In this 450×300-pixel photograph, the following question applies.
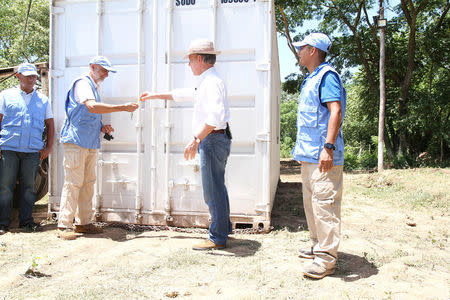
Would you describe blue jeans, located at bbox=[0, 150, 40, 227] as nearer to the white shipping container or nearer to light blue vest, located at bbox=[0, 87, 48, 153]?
light blue vest, located at bbox=[0, 87, 48, 153]

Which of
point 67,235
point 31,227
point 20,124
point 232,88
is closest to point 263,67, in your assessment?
point 232,88

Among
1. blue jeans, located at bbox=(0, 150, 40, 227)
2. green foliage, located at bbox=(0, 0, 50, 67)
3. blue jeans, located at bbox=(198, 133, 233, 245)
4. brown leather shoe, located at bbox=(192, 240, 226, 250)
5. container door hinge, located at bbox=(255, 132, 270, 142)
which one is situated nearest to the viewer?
blue jeans, located at bbox=(198, 133, 233, 245)

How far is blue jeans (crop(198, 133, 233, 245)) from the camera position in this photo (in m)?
3.60

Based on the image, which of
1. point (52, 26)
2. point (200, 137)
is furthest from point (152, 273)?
point (52, 26)

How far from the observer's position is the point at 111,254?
3604mm

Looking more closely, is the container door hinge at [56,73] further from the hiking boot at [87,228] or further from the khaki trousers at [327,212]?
the khaki trousers at [327,212]

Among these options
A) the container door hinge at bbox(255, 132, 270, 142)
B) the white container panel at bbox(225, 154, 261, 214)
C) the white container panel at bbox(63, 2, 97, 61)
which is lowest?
the white container panel at bbox(225, 154, 261, 214)

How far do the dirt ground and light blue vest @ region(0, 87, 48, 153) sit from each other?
105 cm

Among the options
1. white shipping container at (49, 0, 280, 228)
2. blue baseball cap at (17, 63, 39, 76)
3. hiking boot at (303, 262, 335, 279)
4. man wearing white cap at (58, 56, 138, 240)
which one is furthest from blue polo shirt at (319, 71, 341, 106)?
blue baseball cap at (17, 63, 39, 76)

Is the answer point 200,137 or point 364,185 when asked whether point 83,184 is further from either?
point 364,185

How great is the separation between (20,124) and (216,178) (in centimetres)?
266

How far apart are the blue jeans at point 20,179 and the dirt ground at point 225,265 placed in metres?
0.25

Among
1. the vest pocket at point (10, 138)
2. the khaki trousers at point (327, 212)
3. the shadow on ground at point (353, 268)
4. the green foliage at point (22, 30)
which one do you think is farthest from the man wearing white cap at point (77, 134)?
the green foliage at point (22, 30)

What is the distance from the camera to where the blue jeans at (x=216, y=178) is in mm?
3604
